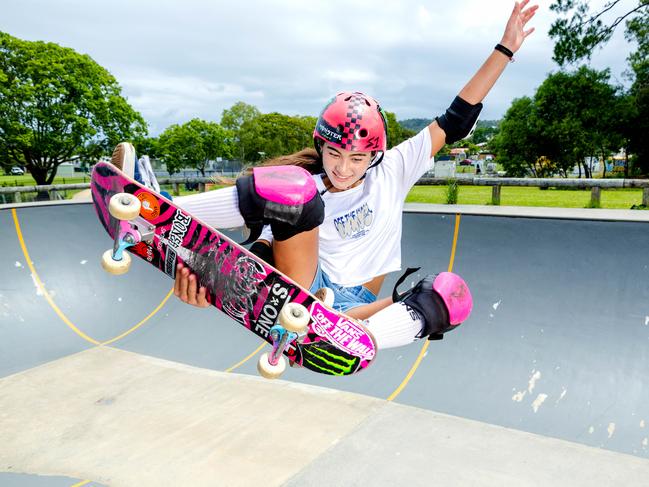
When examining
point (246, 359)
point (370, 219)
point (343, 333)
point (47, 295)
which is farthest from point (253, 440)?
point (47, 295)

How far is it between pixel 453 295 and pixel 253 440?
397cm

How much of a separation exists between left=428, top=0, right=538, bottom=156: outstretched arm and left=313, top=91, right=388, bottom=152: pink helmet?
1.61 ft

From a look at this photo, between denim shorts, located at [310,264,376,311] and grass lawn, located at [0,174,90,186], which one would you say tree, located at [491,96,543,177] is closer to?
grass lawn, located at [0,174,90,186]

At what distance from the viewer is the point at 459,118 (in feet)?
8.52

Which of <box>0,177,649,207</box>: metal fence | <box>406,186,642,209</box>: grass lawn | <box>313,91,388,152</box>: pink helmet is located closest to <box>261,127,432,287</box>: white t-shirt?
<box>313,91,388,152</box>: pink helmet

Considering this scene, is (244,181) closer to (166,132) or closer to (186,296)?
(186,296)

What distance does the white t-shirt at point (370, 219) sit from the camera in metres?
2.57

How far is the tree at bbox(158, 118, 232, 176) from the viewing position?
48.3 m

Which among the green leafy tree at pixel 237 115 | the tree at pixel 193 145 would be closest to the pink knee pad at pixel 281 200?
the tree at pixel 193 145

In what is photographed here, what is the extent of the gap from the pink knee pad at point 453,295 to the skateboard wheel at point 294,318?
916mm

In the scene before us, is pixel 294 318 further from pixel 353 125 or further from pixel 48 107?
pixel 48 107

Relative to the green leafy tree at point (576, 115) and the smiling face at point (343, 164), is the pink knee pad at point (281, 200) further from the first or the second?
the green leafy tree at point (576, 115)

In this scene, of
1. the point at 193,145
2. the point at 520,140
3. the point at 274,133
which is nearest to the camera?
the point at 520,140

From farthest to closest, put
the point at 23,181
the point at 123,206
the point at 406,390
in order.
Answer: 1. the point at 23,181
2. the point at 406,390
3. the point at 123,206
